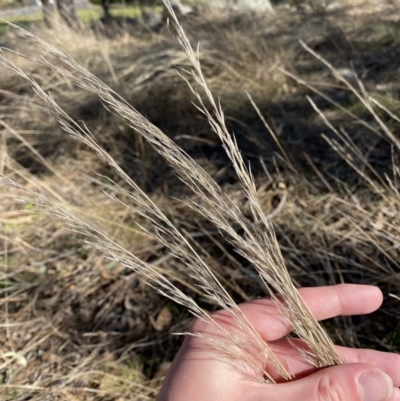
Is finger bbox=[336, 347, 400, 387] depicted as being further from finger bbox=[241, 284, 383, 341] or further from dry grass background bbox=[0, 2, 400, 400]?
dry grass background bbox=[0, 2, 400, 400]

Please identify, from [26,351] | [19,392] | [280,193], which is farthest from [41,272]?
[280,193]

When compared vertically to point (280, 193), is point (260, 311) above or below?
above

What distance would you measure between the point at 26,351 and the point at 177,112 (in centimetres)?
194

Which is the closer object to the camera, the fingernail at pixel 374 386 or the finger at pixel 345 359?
the fingernail at pixel 374 386

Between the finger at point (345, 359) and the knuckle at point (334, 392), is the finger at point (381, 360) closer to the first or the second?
→ the finger at point (345, 359)

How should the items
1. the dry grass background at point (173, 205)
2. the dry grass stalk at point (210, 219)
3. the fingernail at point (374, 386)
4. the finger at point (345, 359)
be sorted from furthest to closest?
the dry grass background at point (173, 205), the finger at point (345, 359), the fingernail at point (374, 386), the dry grass stalk at point (210, 219)

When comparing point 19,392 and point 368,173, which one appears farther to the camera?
point 368,173

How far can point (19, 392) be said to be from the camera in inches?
57.7

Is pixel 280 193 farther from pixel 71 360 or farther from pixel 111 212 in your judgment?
pixel 71 360

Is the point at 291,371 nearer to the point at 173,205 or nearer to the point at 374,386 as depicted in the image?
the point at 374,386

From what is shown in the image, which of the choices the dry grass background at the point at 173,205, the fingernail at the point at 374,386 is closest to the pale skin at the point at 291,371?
the fingernail at the point at 374,386

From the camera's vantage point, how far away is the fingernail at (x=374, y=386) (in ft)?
2.57

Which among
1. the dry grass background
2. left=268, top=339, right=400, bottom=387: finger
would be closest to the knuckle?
left=268, top=339, right=400, bottom=387: finger

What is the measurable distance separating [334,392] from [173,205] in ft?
4.94
